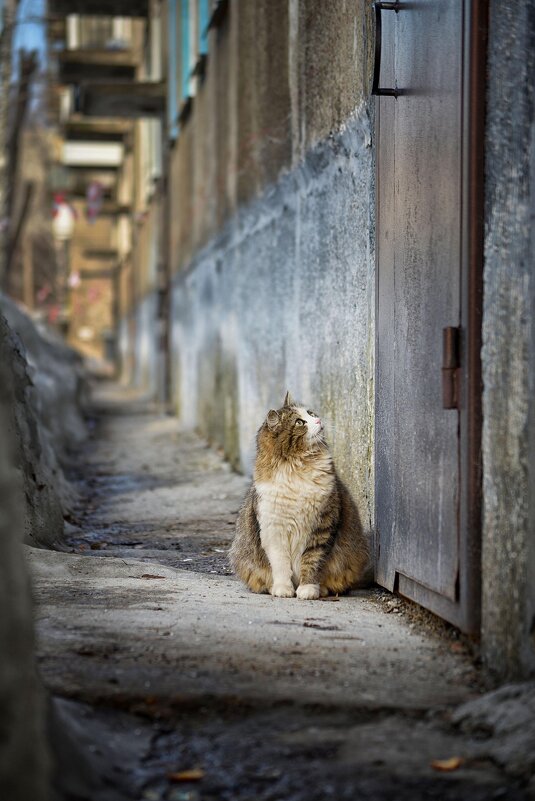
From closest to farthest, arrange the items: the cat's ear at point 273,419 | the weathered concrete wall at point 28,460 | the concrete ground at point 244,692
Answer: the concrete ground at point 244,692 < the cat's ear at point 273,419 < the weathered concrete wall at point 28,460

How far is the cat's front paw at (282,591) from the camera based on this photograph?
5480 mm

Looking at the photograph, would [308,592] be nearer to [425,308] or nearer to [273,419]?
[273,419]

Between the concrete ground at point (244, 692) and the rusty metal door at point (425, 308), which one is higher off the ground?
the rusty metal door at point (425, 308)

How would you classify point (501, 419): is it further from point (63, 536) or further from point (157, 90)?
point (157, 90)

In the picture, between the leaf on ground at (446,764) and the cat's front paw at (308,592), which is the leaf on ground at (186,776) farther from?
the cat's front paw at (308,592)

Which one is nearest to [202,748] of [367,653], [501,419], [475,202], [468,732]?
[468,732]

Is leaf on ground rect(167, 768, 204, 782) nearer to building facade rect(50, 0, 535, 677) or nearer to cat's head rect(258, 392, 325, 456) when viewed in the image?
building facade rect(50, 0, 535, 677)

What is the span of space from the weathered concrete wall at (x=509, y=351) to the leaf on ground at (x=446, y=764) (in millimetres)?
511

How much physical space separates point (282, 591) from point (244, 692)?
5.73 ft

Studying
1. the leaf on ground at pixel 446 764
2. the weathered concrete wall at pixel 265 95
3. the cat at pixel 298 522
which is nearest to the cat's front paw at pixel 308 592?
the cat at pixel 298 522

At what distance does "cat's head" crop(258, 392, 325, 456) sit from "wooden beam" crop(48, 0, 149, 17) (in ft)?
49.3

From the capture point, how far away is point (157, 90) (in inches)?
755

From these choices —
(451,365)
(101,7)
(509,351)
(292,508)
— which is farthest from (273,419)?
(101,7)

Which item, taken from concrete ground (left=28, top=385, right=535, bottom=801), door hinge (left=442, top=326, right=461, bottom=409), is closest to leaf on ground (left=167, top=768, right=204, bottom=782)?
concrete ground (left=28, top=385, right=535, bottom=801)
